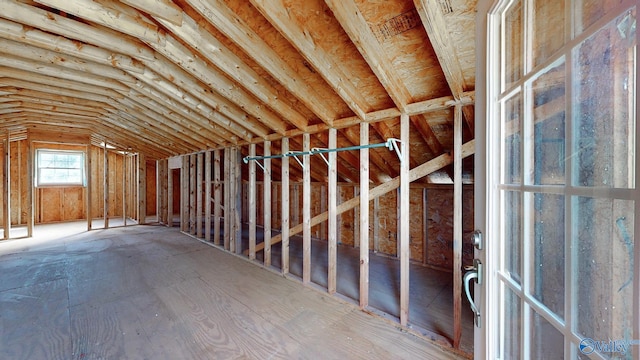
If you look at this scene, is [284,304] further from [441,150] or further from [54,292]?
[54,292]

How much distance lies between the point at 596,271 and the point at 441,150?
2.57m

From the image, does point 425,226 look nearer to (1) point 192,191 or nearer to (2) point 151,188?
(1) point 192,191

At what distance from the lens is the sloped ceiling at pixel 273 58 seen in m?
1.61

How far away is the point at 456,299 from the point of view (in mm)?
1978

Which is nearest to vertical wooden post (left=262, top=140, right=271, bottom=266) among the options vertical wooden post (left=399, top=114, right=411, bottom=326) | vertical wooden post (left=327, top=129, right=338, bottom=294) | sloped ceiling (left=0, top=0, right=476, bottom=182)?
sloped ceiling (left=0, top=0, right=476, bottom=182)

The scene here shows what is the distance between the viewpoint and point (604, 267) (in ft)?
1.56

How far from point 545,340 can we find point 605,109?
58 cm

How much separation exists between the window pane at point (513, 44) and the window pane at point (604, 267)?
0.49 m

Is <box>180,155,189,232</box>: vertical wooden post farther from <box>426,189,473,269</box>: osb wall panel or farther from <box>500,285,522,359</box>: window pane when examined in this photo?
<box>500,285,522,359</box>: window pane

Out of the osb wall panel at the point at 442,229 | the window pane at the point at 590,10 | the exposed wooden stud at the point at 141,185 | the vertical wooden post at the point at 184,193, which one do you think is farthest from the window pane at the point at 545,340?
the exposed wooden stud at the point at 141,185

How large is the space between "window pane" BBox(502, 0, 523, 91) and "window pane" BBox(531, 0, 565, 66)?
0.23ft

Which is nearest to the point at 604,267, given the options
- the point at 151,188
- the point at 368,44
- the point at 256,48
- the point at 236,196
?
the point at 368,44

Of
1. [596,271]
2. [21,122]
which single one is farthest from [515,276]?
[21,122]

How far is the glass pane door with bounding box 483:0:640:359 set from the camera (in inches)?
16.9
